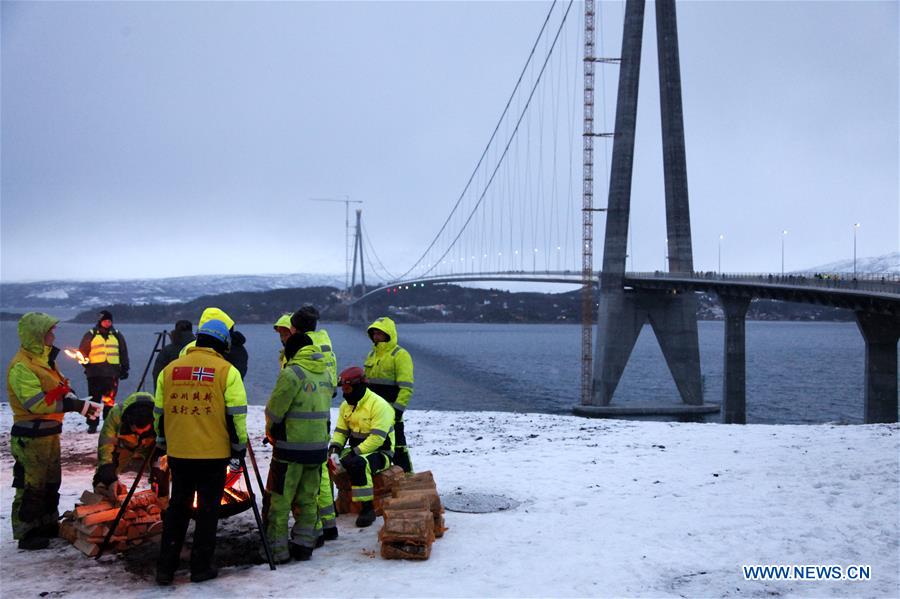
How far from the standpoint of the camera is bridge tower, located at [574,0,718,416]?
42.3 meters

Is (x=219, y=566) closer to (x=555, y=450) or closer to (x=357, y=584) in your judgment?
(x=357, y=584)

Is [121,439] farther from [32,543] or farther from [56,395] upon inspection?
[32,543]

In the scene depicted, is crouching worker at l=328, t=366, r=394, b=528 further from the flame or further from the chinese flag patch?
the flame

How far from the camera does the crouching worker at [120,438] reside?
20.8ft

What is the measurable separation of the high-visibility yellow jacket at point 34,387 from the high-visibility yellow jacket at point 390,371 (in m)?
3.22

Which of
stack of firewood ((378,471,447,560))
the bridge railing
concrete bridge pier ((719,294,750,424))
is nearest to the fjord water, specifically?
concrete bridge pier ((719,294,750,424))

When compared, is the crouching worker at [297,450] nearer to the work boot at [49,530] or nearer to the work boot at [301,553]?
the work boot at [301,553]

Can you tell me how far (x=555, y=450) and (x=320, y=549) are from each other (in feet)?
18.0

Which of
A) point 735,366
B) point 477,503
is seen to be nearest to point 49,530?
point 477,503

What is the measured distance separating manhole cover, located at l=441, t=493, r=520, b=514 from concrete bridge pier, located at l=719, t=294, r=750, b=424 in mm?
32714

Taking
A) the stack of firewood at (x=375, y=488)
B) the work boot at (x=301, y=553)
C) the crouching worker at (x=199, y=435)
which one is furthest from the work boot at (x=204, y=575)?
the stack of firewood at (x=375, y=488)

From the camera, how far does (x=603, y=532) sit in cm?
684

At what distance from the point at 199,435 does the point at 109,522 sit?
1607 mm

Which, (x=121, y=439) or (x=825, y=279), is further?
(x=825, y=279)
